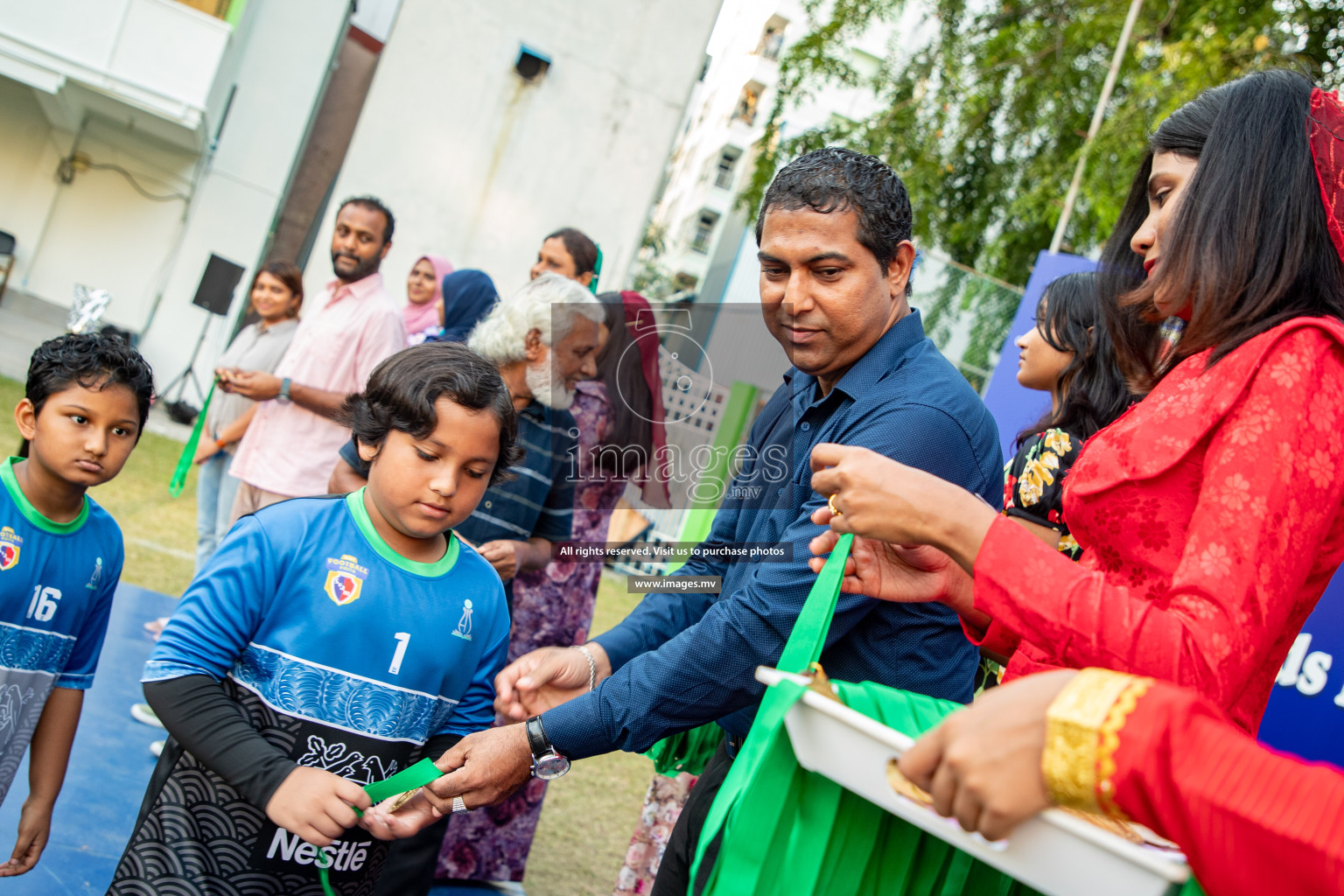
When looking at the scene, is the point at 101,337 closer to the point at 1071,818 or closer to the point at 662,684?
the point at 662,684

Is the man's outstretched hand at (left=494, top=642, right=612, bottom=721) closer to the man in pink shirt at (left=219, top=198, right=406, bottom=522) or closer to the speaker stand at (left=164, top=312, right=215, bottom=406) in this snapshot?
the man in pink shirt at (left=219, top=198, right=406, bottom=522)

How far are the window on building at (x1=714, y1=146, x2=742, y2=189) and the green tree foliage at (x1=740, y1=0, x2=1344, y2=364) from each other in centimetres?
2651

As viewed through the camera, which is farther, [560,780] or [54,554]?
[560,780]

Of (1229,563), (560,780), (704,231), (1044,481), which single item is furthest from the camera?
(704,231)

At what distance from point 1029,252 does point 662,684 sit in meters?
11.4

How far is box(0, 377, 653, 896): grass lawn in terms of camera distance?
3.72m

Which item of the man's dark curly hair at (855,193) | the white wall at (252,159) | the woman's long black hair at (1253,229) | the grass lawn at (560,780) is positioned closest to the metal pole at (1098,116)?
the grass lawn at (560,780)

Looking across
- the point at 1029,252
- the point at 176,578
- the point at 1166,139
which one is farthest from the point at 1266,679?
the point at 1029,252

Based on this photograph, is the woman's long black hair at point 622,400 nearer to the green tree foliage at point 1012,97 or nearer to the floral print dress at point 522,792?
the floral print dress at point 522,792

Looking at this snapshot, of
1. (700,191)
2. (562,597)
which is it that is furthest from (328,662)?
(700,191)

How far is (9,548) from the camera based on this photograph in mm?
1984

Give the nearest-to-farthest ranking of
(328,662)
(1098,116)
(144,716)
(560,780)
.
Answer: (328,662)
(144,716)
(560,780)
(1098,116)

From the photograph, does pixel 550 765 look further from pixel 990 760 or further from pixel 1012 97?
pixel 1012 97

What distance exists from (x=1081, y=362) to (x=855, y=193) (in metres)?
1.33
